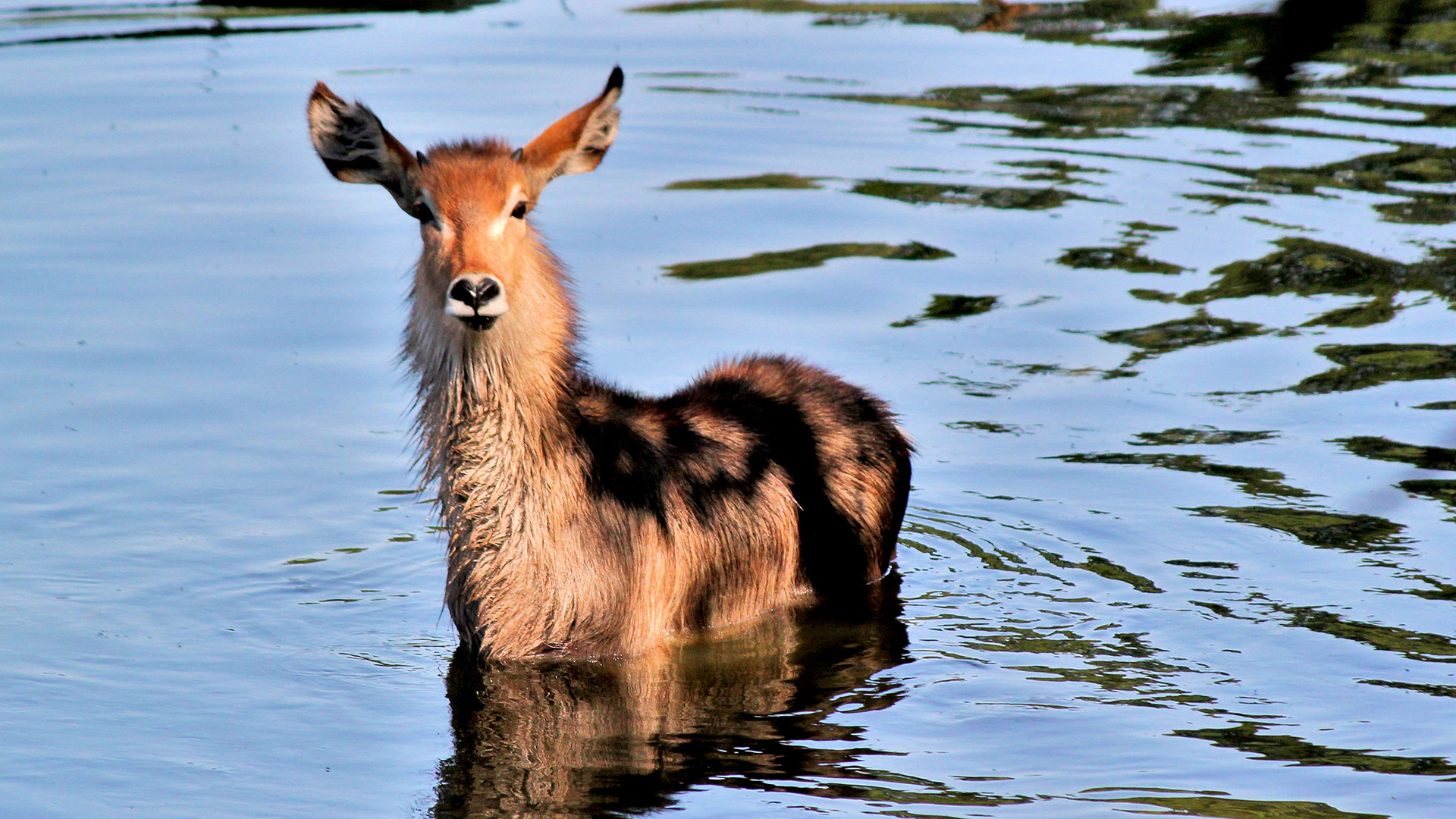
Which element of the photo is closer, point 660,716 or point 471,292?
point 471,292

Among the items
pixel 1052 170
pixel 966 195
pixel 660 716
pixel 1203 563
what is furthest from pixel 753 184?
pixel 660 716

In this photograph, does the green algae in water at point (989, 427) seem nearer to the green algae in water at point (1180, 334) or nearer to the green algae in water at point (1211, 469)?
the green algae in water at point (1211, 469)

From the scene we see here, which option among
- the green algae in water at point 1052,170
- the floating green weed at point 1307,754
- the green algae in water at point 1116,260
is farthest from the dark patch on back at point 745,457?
the green algae in water at point 1052,170

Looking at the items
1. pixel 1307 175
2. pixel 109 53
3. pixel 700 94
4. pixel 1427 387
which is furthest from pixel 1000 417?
pixel 109 53

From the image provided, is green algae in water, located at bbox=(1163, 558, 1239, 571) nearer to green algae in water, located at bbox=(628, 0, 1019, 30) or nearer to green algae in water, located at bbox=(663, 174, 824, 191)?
green algae in water, located at bbox=(663, 174, 824, 191)

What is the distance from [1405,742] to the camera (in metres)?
6.08

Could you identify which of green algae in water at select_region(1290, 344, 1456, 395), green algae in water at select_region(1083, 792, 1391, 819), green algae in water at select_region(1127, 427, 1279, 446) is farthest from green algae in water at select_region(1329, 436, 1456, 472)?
green algae in water at select_region(1083, 792, 1391, 819)

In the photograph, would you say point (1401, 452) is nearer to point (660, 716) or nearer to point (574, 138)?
point (660, 716)

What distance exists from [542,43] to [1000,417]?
33.8ft

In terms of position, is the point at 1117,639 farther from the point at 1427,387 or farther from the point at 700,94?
the point at 700,94

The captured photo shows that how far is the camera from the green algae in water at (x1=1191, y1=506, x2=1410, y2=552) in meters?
7.88

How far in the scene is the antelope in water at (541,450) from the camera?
6.62m

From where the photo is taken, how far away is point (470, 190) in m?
6.53

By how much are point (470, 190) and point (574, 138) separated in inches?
25.3
